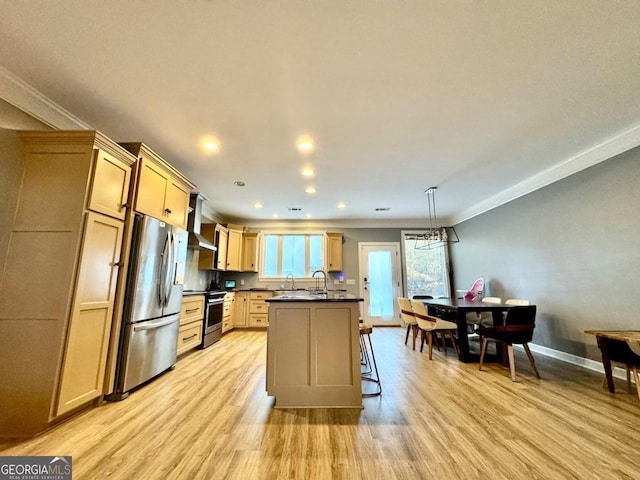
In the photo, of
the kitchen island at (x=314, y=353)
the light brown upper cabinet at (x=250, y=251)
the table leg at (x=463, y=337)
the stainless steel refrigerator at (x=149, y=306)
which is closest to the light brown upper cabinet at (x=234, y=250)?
the light brown upper cabinet at (x=250, y=251)

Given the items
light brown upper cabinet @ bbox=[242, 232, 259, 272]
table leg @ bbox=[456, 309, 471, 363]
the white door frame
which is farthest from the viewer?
the white door frame

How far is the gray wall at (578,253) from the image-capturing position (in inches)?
114

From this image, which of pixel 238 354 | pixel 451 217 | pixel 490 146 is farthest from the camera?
pixel 451 217

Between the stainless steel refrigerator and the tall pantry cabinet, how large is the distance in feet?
0.61

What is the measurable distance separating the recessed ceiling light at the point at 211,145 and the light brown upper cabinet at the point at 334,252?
3918 mm

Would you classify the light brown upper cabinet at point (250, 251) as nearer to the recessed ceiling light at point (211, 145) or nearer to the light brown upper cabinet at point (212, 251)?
the light brown upper cabinet at point (212, 251)

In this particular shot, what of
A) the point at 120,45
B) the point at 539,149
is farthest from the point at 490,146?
the point at 120,45

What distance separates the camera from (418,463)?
5.07ft

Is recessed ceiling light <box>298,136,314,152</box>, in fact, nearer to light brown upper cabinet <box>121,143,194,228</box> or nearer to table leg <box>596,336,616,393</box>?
light brown upper cabinet <box>121,143,194,228</box>

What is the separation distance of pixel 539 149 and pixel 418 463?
3.62m

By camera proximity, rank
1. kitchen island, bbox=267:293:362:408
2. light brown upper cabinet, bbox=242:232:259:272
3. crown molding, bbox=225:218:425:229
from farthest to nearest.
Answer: crown molding, bbox=225:218:425:229 < light brown upper cabinet, bbox=242:232:259:272 < kitchen island, bbox=267:293:362:408

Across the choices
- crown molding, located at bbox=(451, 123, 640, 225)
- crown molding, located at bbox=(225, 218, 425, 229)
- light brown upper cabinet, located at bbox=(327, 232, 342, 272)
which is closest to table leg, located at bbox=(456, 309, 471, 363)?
crown molding, located at bbox=(451, 123, 640, 225)

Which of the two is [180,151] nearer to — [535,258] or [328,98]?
[328,98]

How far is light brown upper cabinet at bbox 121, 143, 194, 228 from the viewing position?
105 inches
